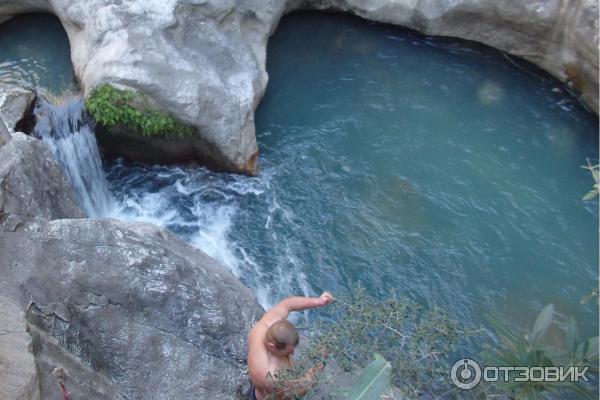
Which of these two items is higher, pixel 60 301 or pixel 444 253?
pixel 60 301

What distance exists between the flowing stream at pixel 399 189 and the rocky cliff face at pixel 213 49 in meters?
0.46

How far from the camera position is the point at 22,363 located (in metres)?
3.73

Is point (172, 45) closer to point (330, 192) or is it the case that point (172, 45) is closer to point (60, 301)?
point (330, 192)

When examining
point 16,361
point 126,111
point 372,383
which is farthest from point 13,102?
point 372,383

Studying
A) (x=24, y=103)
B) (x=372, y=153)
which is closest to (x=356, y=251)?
(x=372, y=153)

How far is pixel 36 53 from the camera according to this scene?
10039mm

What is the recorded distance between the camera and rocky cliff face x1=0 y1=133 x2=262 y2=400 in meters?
4.53

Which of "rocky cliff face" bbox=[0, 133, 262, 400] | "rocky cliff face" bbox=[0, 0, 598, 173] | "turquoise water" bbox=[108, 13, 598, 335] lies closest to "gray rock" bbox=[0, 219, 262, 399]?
"rocky cliff face" bbox=[0, 133, 262, 400]

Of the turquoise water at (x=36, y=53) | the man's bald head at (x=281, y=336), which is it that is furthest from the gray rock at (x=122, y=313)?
the turquoise water at (x=36, y=53)

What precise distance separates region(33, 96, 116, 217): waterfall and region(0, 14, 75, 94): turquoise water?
4.12 ft

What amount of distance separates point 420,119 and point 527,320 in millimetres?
3941

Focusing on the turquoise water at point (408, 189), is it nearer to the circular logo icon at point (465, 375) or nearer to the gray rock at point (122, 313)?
the circular logo icon at point (465, 375)

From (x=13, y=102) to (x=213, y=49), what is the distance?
289 cm

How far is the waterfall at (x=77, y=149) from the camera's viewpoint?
24.8 ft
